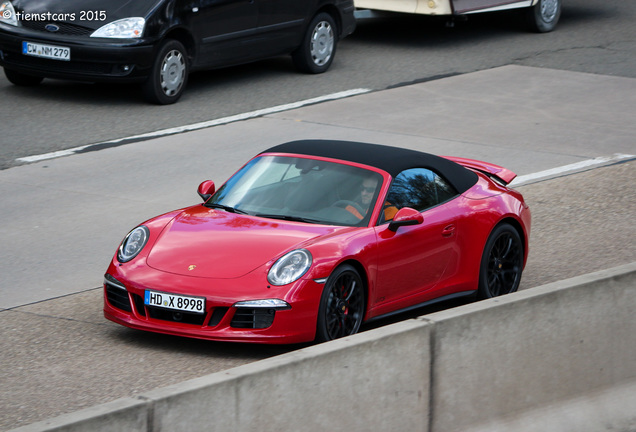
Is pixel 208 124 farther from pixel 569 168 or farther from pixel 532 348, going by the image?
pixel 532 348

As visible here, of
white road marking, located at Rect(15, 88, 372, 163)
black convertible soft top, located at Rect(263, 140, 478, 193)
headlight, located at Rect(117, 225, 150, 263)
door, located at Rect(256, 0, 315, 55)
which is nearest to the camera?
headlight, located at Rect(117, 225, 150, 263)

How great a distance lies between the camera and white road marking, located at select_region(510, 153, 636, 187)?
38.2ft

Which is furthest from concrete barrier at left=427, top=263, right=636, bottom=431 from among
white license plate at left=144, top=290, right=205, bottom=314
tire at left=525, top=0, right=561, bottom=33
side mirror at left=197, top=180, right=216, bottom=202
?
tire at left=525, top=0, right=561, bottom=33

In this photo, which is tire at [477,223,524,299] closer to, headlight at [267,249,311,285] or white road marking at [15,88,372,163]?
headlight at [267,249,311,285]

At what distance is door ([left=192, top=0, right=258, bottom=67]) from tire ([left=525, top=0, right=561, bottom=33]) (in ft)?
21.6

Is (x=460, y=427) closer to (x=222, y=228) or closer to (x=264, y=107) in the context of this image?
(x=222, y=228)

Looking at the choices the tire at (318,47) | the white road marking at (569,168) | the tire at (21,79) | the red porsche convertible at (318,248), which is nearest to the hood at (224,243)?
the red porsche convertible at (318,248)

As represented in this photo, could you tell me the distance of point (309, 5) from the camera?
16000mm

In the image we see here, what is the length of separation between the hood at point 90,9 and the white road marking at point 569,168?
5.00m

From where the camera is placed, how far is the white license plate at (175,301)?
21.5 feet

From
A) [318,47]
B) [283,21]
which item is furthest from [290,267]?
[318,47]

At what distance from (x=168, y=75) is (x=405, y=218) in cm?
759

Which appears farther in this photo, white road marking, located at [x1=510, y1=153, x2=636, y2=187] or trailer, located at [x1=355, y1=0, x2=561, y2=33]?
trailer, located at [x1=355, y1=0, x2=561, y2=33]

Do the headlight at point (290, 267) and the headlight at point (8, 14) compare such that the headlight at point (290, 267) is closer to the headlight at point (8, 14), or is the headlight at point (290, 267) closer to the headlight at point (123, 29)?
the headlight at point (123, 29)
